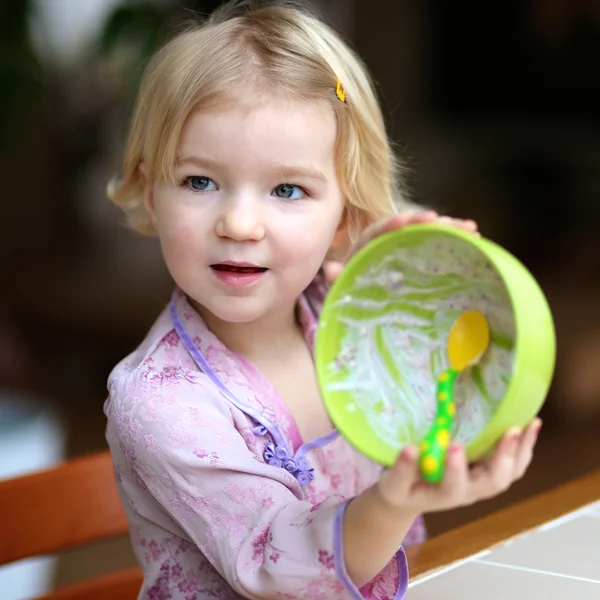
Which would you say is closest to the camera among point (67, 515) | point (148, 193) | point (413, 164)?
point (148, 193)

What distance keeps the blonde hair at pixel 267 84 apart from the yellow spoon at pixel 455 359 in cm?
24

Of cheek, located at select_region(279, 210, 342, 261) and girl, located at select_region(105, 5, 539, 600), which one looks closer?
girl, located at select_region(105, 5, 539, 600)

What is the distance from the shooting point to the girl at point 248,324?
0.74 metres

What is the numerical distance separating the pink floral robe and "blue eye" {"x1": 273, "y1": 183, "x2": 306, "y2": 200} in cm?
15

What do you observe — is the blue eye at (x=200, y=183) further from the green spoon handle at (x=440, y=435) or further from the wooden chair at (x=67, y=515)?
the wooden chair at (x=67, y=515)

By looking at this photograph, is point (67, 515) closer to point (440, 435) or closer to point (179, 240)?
point (179, 240)

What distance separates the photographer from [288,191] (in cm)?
85

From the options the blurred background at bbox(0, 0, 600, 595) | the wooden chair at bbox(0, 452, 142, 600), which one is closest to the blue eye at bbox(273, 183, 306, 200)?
the wooden chair at bbox(0, 452, 142, 600)

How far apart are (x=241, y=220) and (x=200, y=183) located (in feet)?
0.20

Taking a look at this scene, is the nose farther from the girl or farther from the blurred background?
the blurred background

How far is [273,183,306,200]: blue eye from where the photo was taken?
0.84 m

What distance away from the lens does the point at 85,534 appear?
1.12m

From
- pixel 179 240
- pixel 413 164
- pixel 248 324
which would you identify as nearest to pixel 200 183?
pixel 179 240

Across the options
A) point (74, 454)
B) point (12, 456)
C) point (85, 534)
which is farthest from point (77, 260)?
point (85, 534)
